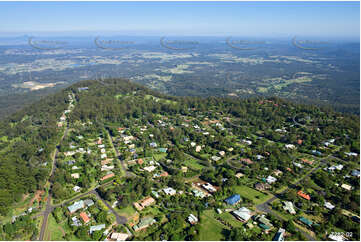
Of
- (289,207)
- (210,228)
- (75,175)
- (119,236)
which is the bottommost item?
(75,175)

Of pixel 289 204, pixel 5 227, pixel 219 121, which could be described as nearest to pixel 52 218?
pixel 5 227

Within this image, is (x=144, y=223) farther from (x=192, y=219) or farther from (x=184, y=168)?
(x=184, y=168)

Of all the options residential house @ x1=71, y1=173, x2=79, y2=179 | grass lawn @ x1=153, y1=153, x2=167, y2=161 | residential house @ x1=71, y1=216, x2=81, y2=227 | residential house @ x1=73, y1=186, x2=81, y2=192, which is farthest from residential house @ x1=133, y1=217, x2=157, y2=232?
grass lawn @ x1=153, y1=153, x2=167, y2=161

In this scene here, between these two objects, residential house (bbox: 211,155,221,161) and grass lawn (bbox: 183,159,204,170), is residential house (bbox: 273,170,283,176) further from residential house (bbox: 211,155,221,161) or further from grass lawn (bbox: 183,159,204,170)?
grass lawn (bbox: 183,159,204,170)

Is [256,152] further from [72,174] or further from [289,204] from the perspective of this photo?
[72,174]

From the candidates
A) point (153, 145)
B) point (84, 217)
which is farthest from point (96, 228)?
point (153, 145)

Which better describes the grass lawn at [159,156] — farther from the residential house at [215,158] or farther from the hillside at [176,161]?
the residential house at [215,158]
